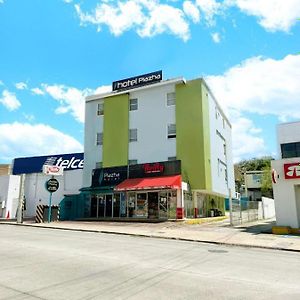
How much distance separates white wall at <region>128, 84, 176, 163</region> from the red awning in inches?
125

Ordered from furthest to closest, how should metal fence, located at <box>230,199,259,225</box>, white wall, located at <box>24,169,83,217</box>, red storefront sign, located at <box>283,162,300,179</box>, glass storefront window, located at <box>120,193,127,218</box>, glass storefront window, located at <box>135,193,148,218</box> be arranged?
white wall, located at <box>24,169,83,217</box> < glass storefront window, located at <box>120,193,127,218</box> < glass storefront window, located at <box>135,193,148,218</box> < metal fence, located at <box>230,199,259,225</box> < red storefront sign, located at <box>283,162,300,179</box>


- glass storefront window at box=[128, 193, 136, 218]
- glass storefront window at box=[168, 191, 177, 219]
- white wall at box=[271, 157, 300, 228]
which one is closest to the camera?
white wall at box=[271, 157, 300, 228]

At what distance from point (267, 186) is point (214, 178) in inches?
1038

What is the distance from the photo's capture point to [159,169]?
3294cm

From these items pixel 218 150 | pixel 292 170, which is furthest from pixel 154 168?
pixel 292 170

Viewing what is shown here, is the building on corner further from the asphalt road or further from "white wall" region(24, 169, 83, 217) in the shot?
the asphalt road

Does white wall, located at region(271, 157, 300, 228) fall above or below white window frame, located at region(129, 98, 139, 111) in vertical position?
below

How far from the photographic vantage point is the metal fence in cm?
2760

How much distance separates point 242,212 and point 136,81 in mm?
17977

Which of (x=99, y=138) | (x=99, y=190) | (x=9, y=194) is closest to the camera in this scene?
(x=99, y=190)

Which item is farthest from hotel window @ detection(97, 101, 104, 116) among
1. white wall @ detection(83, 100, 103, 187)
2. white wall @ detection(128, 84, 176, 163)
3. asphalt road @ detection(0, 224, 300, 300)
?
asphalt road @ detection(0, 224, 300, 300)

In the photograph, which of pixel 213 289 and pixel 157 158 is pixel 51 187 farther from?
pixel 213 289

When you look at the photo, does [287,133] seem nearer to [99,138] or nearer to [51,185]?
[99,138]

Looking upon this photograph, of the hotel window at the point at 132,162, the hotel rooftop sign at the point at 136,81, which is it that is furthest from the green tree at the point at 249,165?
the hotel window at the point at 132,162
